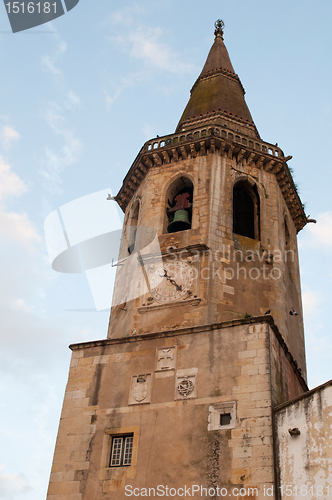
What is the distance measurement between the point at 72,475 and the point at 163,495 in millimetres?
2664

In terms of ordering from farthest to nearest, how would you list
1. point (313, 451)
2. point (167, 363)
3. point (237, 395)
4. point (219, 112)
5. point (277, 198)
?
point (219, 112) → point (277, 198) → point (167, 363) → point (237, 395) → point (313, 451)

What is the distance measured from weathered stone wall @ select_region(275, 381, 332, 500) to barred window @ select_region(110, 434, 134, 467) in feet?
13.0

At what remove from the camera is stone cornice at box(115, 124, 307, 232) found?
843 inches

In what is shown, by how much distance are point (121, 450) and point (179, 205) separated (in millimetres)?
8983

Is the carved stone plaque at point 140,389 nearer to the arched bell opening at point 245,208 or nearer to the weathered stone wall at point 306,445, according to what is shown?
the weathered stone wall at point 306,445

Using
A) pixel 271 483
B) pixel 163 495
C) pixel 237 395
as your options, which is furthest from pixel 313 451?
pixel 163 495

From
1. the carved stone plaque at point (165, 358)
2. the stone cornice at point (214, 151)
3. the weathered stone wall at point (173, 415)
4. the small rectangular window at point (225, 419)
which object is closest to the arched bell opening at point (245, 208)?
the stone cornice at point (214, 151)

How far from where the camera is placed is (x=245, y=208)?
2178 centimetres

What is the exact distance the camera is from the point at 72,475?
15227 millimetres

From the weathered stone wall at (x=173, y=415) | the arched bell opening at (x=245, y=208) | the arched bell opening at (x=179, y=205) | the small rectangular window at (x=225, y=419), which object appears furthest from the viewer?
the arched bell opening at (x=245, y=208)

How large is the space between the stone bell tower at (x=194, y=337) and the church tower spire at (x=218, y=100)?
2.89ft

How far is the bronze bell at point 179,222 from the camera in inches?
787

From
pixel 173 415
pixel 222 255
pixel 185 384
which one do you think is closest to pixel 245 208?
pixel 222 255

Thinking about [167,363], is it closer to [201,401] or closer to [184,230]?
[201,401]
